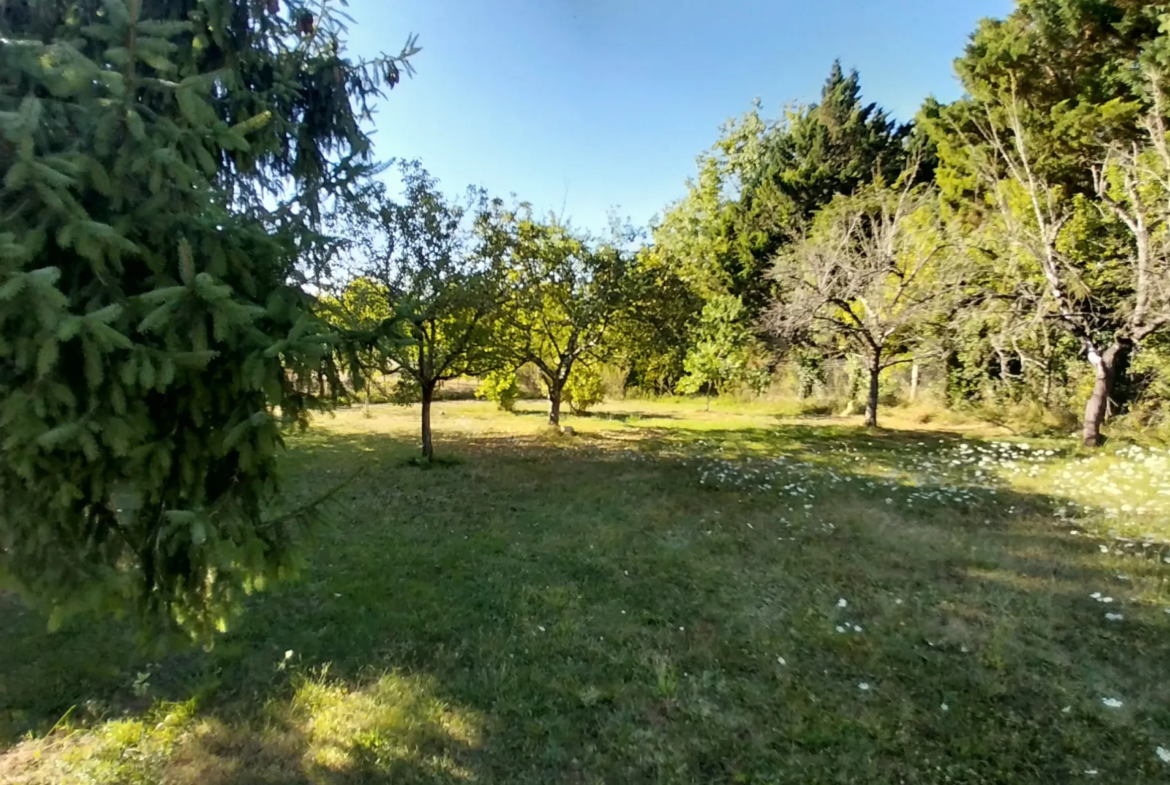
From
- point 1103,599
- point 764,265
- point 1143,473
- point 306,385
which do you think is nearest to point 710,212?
point 764,265

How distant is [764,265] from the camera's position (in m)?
19.6

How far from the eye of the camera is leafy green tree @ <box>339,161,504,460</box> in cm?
769

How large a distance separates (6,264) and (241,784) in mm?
1972

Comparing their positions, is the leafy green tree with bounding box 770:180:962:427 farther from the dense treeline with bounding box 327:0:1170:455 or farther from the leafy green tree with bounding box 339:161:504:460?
the leafy green tree with bounding box 339:161:504:460

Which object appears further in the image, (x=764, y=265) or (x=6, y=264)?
(x=764, y=265)

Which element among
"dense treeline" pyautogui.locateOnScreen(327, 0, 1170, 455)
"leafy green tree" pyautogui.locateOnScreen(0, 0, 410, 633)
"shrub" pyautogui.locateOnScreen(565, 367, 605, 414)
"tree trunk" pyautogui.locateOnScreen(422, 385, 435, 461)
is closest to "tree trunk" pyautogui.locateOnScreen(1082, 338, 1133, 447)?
"dense treeline" pyautogui.locateOnScreen(327, 0, 1170, 455)

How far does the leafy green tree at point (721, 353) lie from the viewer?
618 inches

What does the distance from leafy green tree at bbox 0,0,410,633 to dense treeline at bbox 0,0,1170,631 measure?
0.04ft

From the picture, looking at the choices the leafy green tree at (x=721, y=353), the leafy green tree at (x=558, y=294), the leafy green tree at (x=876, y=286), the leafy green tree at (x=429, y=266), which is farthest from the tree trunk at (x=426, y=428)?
the leafy green tree at (x=721, y=353)

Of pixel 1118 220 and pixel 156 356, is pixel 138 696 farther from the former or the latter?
pixel 1118 220

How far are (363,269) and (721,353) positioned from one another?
10.5 meters

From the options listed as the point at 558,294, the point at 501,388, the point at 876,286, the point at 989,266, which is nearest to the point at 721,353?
the point at 876,286

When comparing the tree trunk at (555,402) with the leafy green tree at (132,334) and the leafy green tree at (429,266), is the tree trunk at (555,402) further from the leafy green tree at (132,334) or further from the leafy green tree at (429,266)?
the leafy green tree at (132,334)

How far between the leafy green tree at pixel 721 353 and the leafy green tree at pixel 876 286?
9.21 ft
